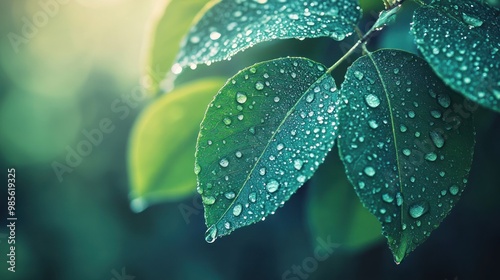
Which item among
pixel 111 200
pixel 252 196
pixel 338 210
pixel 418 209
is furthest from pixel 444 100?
pixel 111 200

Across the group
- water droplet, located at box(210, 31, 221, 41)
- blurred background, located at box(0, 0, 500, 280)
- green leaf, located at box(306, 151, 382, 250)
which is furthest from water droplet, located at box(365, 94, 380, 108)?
blurred background, located at box(0, 0, 500, 280)

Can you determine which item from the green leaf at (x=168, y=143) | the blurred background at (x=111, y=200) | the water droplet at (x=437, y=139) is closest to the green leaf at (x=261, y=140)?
the water droplet at (x=437, y=139)

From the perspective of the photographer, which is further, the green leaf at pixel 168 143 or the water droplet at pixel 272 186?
the green leaf at pixel 168 143

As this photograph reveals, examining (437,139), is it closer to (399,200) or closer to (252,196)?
(399,200)

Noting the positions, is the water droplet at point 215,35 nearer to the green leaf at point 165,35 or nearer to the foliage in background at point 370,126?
the foliage in background at point 370,126

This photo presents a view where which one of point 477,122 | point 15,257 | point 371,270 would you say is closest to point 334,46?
point 477,122

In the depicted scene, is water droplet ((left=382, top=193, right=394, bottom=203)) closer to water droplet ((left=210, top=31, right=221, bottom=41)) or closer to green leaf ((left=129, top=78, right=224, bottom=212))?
water droplet ((left=210, top=31, right=221, bottom=41))
